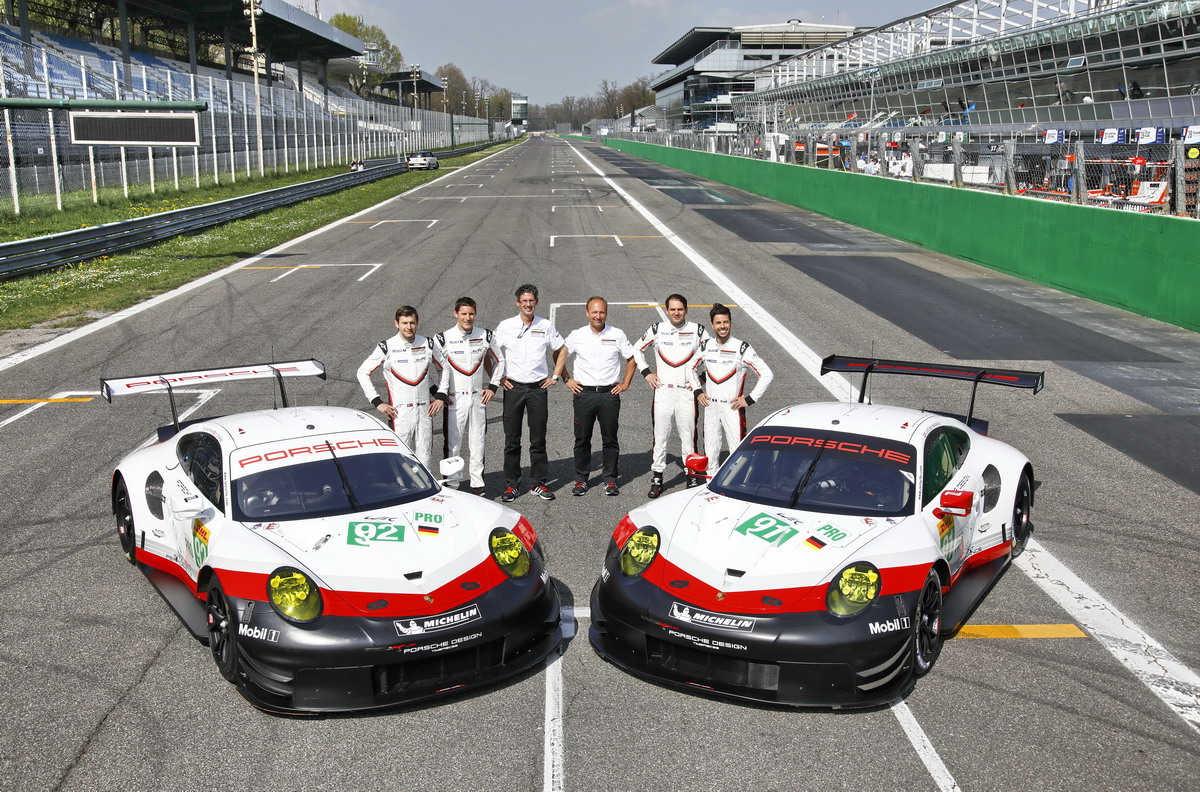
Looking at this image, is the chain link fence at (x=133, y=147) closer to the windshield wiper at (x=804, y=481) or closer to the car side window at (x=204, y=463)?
the car side window at (x=204, y=463)

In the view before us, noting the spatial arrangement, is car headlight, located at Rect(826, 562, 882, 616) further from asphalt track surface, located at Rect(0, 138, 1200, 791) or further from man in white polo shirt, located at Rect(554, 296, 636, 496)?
man in white polo shirt, located at Rect(554, 296, 636, 496)

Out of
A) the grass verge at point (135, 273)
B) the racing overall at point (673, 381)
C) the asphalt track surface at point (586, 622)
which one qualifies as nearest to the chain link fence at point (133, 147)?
the grass verge at point (135, 273)

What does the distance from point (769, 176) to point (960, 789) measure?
3894cm

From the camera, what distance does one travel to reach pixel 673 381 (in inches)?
354

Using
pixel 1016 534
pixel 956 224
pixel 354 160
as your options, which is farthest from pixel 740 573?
pixel 354 160

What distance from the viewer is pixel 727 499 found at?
6535mm

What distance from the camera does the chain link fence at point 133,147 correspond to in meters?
26.7

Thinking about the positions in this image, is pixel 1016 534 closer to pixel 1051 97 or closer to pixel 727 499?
pixel 727 499

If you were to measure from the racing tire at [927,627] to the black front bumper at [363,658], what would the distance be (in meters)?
2.17

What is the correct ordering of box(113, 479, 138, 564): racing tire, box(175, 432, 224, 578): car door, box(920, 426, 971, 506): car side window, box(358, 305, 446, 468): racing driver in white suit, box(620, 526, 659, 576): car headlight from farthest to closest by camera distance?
box(358, 305, 446, 468): racing driver in white suit < box(113, 479, 138, 564): racing tire < box(920, 426, 971, 506): car side window < box(175, 432, 224, 578): car door < box(620, 526, 659, 576): car headlight

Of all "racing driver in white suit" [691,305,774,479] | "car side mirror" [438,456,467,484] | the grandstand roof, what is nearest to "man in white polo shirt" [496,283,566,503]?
"racing driver in white suit" [691,305,774,479]

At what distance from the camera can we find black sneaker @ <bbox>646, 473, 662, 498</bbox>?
352 inches

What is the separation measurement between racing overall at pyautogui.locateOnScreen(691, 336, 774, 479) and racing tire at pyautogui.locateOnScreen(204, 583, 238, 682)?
4.28 meters

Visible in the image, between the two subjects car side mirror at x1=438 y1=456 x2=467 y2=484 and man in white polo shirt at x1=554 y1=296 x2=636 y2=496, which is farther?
man in white polo shirt at x1=554 y1=296 x2=636 y2=496
